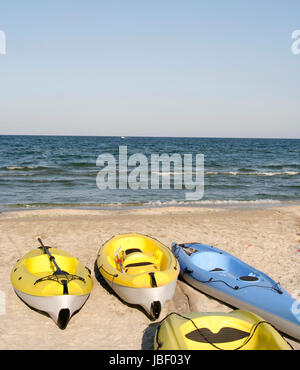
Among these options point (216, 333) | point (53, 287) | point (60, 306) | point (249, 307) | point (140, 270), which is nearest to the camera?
point (216, 333)

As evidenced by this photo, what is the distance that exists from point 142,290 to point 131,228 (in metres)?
5.50

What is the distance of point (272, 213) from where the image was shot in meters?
13.8

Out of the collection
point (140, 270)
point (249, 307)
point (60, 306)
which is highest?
point (140, 270)

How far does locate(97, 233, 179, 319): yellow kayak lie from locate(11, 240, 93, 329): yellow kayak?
606mm

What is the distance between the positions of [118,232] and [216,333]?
6453 millimetres

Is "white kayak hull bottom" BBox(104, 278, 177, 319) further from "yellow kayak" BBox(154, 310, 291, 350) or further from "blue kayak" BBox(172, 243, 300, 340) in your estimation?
"blue kayak" BBox(172, 243, 300, 340)

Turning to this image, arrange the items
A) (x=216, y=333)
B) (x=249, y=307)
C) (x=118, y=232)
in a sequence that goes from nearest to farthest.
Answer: (x=216, y=333)
(x=249, y=307)
(x=118, y=232)

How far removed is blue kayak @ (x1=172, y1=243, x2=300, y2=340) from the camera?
18.7 ft

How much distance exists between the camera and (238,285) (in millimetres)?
6477

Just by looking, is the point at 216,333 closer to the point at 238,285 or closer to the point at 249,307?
the point at 249,307

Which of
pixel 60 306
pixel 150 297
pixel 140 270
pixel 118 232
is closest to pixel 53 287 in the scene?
pixel 60 306

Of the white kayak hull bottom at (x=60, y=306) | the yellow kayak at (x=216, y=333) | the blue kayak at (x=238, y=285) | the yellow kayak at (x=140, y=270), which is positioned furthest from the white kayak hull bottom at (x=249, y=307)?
the white kayak hull bottom at (x=60, y=306)

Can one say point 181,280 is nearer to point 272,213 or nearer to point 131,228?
point 131,228
